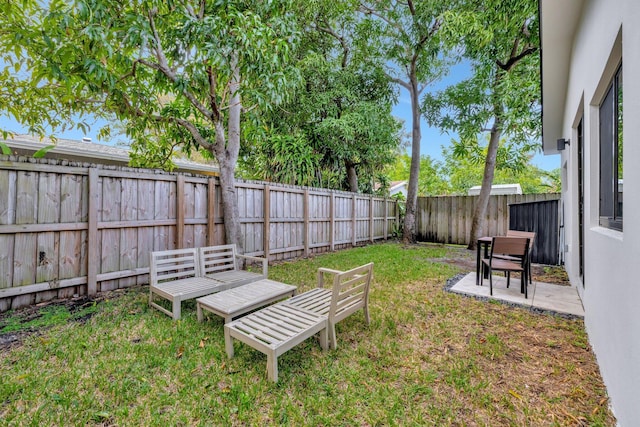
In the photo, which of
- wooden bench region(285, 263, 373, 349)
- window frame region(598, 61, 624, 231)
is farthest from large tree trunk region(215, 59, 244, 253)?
window frame region(598, 61, 624, 231)

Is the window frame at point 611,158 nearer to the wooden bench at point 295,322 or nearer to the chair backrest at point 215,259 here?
the wooden bench at point 295,322

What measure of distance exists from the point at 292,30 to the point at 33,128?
16.1 feet

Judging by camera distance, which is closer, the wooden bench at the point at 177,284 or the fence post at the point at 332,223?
the wooden bench at the point at 177,284

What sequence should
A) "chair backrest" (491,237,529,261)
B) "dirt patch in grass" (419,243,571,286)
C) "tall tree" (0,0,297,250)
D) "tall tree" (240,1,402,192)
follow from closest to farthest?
"tall tree" (0,0,297,250) < "chair backrest" (491,237,529,261) < "dirt patch in grass" (419,243,571,286) < "tall tree" (240,1,402,192)

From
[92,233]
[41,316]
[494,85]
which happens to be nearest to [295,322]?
[41,316]

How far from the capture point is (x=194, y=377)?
2305mm

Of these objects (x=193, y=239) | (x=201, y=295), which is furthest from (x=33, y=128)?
(x=201, y=295)

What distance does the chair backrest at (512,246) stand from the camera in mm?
4230

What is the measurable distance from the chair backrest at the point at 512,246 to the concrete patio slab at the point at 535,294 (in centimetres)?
65

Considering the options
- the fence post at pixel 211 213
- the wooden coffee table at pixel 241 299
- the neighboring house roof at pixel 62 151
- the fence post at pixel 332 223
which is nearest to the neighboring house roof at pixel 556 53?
the wooden coffee table at pixel 241 299

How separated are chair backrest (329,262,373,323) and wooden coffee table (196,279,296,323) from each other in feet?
3.10

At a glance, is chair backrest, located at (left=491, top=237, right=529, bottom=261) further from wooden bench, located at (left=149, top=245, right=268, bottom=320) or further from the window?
wooden bench, located at (left=149, top=245, right=268, bottom=320)

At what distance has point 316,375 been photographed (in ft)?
7.77

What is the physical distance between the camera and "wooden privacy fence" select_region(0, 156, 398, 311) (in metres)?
3.46
